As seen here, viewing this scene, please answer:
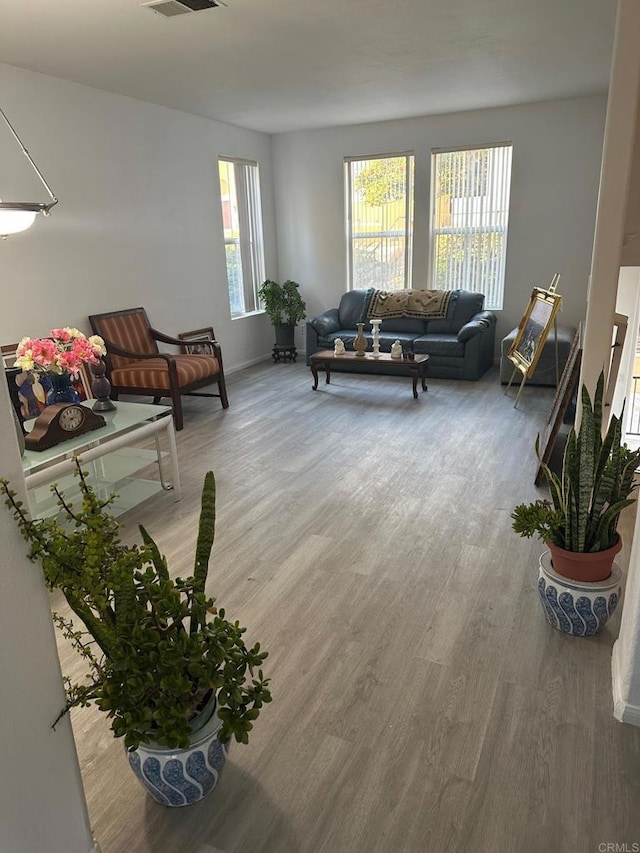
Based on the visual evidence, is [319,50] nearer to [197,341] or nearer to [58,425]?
[197,341]

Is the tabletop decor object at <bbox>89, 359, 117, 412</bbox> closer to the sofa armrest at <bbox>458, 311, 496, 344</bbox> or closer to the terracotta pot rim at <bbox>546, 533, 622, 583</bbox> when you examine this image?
the terracotta pot rim at <bbox>546, 533, 622, 583</bbox>

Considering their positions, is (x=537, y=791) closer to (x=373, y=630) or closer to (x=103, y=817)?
(x=373, y=630)

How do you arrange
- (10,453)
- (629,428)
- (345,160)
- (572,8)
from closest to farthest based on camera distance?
(10,453), (572,8), (629,428), (345,160)

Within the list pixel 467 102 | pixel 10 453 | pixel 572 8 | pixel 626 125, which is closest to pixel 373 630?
pixel 10 453

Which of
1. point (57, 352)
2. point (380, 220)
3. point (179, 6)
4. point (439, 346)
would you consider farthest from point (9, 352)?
point (380, 220)

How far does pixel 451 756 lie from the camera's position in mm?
1779

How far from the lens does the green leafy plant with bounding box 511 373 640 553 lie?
2.11m

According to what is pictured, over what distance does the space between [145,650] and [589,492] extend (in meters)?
1.59

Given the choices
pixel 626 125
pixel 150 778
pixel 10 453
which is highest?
pixel 626 125

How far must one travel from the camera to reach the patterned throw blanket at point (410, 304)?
6742 mm

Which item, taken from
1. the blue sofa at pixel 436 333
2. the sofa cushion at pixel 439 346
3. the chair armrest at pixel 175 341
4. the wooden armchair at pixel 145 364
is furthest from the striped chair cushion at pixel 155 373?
the sofa cushion at pixel 439 346

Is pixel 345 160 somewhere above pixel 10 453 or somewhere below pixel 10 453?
above

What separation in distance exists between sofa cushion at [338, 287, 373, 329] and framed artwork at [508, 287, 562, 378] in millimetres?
2015

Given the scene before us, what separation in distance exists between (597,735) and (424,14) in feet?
12.2
